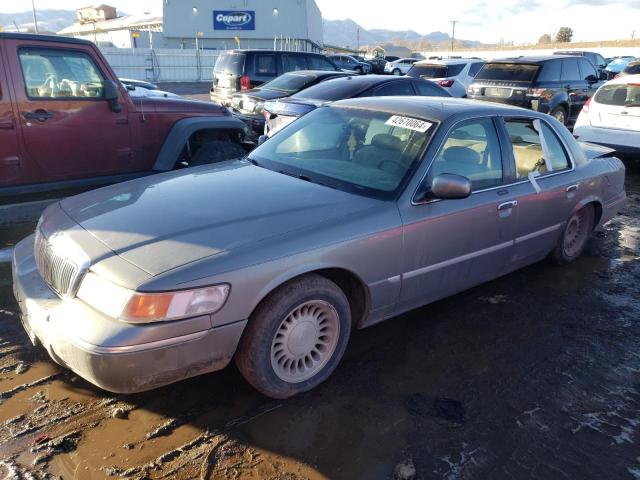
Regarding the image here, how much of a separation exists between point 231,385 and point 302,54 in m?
13.2

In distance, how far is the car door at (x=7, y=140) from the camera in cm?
491

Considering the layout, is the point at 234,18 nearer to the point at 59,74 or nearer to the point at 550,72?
the point at 550,72

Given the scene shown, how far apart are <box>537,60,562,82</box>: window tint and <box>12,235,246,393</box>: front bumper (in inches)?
453

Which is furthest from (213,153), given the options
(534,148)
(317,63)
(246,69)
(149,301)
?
(317,63)

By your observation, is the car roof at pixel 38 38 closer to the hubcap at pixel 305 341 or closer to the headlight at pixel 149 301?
the headlight at pixel 149 301

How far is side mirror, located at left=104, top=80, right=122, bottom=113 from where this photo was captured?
Result: 5.46 metres

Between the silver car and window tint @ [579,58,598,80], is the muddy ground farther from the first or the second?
window tint @ [579,58,598,80]

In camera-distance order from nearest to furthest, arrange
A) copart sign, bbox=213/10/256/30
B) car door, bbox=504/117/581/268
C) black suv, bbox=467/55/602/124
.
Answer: car door, bbox=504/117/581/268 → black suv, bbox=467/55/602/124 → copart sign, bbox=213/10/256/30

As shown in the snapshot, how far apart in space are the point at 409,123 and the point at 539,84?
9.50 metres

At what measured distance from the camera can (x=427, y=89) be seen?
9.88 m

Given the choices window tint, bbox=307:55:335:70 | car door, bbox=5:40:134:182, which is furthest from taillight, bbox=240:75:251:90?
car door, bbox=5:40:134:182

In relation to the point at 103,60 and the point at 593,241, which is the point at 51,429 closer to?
the point at 103,60

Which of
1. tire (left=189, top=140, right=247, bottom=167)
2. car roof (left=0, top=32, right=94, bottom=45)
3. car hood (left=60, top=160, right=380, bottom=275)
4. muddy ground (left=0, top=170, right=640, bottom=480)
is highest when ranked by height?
car roof (left=0, top=32, right=94, bottom=45)

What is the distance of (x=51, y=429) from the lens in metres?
2.71
